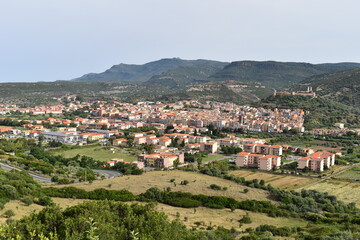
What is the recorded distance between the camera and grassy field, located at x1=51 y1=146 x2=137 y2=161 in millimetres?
39562

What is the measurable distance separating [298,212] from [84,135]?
1466 inches

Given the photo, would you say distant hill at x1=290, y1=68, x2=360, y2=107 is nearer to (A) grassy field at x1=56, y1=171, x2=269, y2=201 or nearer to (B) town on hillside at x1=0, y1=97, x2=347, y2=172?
(B) town on hillside at x1=0, y1=97, x2=347, y2=172

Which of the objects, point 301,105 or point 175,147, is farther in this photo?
point 301,105

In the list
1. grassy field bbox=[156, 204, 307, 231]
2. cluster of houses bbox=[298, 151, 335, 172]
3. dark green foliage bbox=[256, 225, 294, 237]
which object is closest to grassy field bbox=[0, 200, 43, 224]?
grassy field bbox=[156, 204, 307, 231]

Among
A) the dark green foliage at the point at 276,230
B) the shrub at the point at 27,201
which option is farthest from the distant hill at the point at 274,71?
the shrub at the point at 27,201

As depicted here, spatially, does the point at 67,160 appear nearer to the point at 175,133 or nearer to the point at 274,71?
the point at 175,133

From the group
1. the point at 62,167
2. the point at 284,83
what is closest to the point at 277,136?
the point at 62,167

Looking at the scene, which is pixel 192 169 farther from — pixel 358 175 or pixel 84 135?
pixel 84 135

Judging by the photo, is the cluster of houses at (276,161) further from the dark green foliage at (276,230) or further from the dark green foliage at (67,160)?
the dark green foliage at (276,230)

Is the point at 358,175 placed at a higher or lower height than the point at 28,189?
lower

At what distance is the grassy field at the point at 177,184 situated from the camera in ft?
79.9

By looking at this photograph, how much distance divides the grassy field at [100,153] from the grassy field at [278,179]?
12.6 m

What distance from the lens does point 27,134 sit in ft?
172

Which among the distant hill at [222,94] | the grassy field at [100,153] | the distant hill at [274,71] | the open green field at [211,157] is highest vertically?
the distant hill at [274,71]
